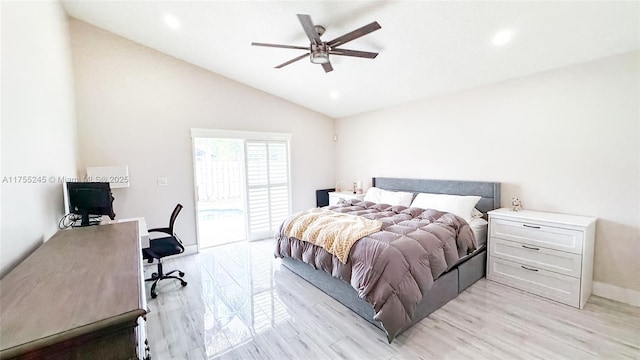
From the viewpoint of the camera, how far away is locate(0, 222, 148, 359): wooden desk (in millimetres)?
801

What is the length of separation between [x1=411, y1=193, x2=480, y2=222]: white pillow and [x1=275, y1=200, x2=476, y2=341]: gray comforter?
1.01 ft

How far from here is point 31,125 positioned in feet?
6.33

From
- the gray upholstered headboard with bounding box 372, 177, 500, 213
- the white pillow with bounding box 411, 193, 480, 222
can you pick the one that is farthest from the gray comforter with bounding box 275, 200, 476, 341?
the gray upholstered headboard with bounding box 372, 177, 500, 213

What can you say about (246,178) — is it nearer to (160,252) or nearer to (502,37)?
(160,252)

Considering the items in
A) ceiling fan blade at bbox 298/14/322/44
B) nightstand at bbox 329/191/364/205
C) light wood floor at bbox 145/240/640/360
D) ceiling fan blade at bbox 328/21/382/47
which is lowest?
light wood floor at bbox 145/240/640/360

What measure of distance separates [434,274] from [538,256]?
1.30 meters

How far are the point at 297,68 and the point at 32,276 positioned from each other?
135 inches

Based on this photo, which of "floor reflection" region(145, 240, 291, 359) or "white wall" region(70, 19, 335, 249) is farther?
"white wall" region(70, 19, 335, 249)

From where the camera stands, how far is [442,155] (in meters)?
4.12

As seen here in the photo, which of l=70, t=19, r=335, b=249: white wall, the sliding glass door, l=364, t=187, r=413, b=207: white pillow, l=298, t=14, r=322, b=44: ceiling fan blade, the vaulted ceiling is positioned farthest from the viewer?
the sliding glass door

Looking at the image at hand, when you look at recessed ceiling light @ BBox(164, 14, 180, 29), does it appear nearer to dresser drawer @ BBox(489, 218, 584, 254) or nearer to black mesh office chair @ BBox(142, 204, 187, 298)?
black mesh office chair @ BBox(142, 204, 187, 298)

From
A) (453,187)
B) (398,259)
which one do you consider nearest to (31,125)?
(398,259)

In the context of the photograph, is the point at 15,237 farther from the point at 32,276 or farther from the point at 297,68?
the point at 297,68

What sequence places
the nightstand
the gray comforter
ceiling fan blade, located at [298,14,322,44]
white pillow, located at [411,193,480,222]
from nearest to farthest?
ceiling fan blade, located at [298,14,322,44] → the gray comforter → white pillow, located at [411,193,480,222] → the nightstand
